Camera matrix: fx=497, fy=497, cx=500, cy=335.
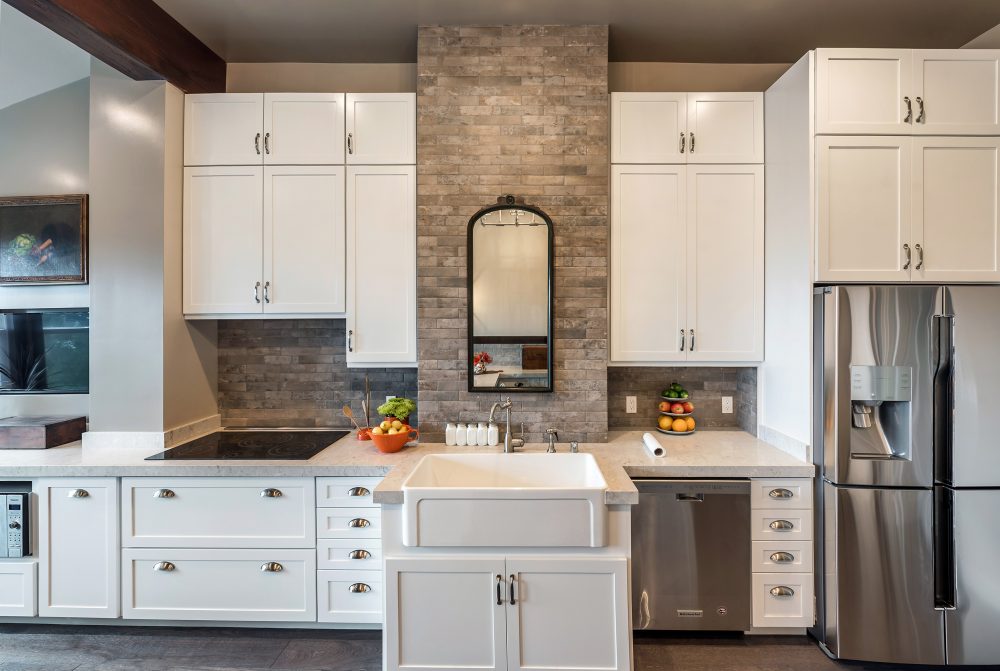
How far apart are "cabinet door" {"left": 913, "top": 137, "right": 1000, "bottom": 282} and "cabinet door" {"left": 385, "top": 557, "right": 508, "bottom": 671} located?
7.15ft

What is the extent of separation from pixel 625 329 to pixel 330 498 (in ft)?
5.40

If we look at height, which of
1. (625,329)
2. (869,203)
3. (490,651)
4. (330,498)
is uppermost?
(869,203)

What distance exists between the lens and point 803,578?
2.21 meters

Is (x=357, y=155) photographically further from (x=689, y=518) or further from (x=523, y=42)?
(x=689, y=518)

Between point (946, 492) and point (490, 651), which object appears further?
point (946, 492)

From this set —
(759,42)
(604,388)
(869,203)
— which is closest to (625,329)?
(604,388)

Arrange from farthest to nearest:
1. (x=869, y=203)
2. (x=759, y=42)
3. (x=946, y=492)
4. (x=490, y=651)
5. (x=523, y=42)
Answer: (x=759, y=42), (x=523, y=42), (x=869, y=203), (x=946, y=492), (x=490, y=651)

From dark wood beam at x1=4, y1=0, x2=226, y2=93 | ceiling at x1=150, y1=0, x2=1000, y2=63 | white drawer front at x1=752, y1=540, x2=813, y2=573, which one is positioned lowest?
white drawer front at x1=752, y1=540, x2=813, y2=573

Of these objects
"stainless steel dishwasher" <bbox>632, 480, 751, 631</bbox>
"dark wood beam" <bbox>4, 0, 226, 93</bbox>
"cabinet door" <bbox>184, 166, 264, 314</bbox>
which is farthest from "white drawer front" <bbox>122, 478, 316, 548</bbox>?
"dark wood beam" <bbox>4, 0, 226, 93</bbox>

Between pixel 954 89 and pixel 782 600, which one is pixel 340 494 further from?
pixel 954 89

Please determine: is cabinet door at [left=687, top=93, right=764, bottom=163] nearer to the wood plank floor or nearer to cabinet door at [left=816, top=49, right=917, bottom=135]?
cabinet door at [left=816, top=49, right=917, bottom=135]

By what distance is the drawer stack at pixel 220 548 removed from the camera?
221 centimetres

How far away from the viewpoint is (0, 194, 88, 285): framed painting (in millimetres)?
2729

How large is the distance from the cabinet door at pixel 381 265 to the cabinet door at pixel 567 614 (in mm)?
1237
